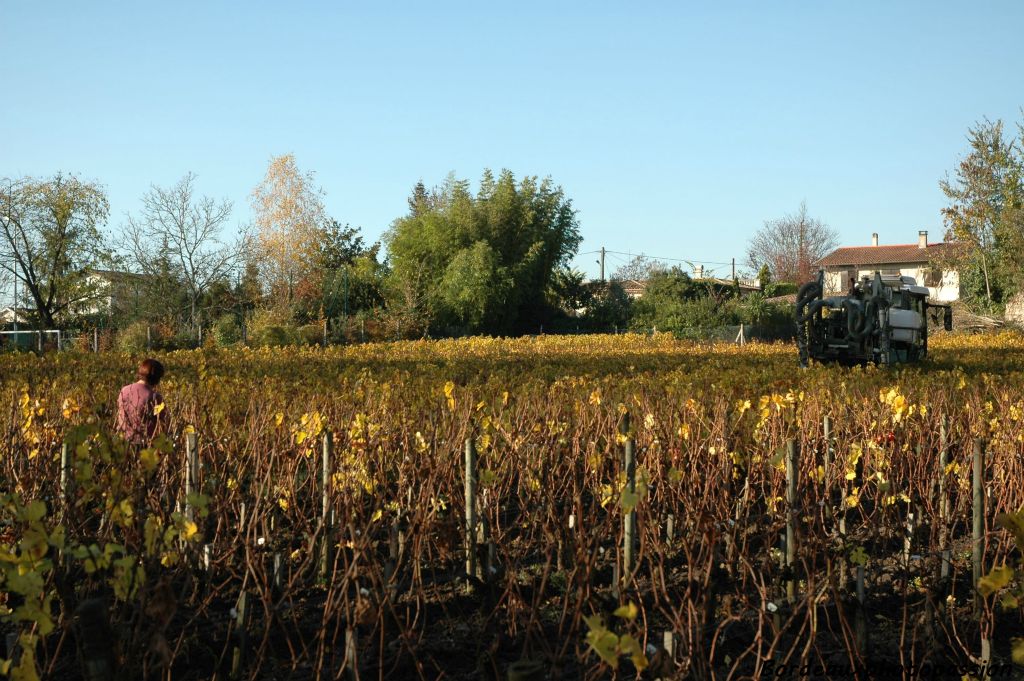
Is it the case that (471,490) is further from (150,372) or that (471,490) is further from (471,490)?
(150,372)

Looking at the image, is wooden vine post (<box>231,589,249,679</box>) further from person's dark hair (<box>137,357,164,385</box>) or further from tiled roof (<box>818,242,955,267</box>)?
tiled roof (<box>818,242,955,267</box>)

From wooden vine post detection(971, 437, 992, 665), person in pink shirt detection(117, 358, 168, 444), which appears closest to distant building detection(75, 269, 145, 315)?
person in pink shirt detection(117, 358, 168, 444)

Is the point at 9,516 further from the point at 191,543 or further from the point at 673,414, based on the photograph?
the point at 673,414

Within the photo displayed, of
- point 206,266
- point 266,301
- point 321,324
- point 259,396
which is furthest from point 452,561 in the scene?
point 266,301

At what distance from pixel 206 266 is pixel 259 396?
118 feet

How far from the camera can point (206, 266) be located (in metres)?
42.1

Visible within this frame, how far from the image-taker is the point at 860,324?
15.7 meters

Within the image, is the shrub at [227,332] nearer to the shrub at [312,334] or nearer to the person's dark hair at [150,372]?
the shrub at [312,334]

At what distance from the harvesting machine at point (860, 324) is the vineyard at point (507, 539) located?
6.27 m

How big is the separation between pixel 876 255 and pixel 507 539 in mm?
74434

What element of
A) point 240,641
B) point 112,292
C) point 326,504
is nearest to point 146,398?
point 326,504

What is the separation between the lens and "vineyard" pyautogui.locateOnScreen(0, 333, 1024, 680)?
3598 mm

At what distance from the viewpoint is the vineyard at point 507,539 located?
3.60 meters

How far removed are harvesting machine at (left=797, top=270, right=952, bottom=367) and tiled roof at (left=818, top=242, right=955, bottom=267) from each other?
57.6 m
